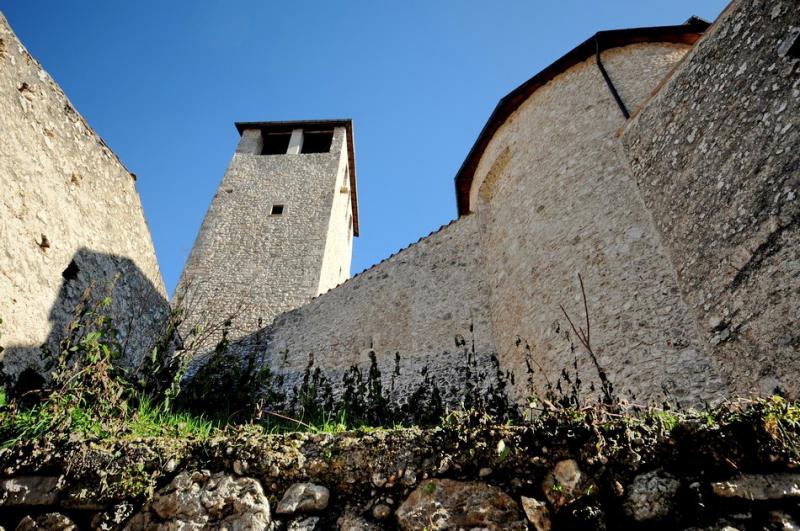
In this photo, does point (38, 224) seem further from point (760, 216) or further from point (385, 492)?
point (760, 216)

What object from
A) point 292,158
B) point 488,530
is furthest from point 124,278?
point 292,158

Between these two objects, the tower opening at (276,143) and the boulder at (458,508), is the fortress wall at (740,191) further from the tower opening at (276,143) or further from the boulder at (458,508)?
the tower opening at (276,143)

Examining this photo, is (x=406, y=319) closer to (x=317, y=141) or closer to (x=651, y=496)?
(x=651, y=496)

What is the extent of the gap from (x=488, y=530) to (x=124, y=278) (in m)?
5.24

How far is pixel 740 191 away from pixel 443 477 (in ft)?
12.2

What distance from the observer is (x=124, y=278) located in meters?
5.64

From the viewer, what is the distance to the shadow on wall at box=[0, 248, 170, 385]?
12.8 ft

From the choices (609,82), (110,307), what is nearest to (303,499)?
(110,307)

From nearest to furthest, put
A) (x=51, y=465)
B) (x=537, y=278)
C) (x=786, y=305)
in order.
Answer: (x=51, y=465) → (x=786, y=305) → (x=537, y=278)

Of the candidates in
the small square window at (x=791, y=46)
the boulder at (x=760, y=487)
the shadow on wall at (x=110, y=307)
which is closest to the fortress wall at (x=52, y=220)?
the shadow on wall at (x=110, y=307)

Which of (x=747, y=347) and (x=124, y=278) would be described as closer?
(x=747, y=347)

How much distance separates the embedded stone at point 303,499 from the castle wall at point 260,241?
8.79 meters

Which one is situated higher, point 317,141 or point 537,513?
point 317,141

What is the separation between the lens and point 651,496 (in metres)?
1.81
